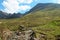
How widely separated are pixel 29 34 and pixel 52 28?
341 feet

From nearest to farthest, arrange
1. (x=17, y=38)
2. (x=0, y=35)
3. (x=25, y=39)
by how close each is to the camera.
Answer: (x=0, y=35), (x=17, y=38), (x=25, y=39)

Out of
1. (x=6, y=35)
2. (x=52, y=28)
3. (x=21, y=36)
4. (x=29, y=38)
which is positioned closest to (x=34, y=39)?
(x=29, y=38)

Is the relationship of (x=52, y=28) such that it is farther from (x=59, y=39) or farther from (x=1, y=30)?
(x=1, y=30)

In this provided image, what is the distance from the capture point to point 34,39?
179ft

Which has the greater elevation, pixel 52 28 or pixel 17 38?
pixel 17 38

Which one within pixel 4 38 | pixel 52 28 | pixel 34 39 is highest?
pixel 4 38

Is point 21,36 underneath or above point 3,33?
underneath

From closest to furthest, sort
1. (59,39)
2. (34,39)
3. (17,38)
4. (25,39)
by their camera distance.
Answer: (17,38) < (25,39) < (34,39) < (59,39)

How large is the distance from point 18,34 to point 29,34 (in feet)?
13.9

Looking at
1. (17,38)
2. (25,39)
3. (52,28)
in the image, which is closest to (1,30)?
(17,38)

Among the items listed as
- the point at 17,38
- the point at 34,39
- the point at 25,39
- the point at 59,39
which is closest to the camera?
the point at 17,38

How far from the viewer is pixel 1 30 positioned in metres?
34.5

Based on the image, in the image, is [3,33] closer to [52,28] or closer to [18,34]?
[18,34]

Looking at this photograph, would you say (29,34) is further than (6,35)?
Yes
